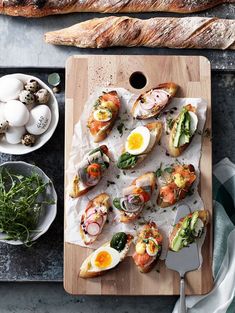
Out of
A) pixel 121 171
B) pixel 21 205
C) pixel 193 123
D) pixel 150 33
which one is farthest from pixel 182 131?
pixel 21 205

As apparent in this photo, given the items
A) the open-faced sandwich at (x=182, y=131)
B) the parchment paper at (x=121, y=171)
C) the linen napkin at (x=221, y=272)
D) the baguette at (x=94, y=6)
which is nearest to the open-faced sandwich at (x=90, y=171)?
the parchment paper at (x=121, y=171)

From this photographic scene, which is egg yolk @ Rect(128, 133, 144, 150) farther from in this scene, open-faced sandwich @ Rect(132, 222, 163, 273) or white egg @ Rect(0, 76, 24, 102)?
white egg @ Rect(0, 76, 24, 102)

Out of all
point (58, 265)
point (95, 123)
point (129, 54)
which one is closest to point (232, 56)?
point (129, 54)

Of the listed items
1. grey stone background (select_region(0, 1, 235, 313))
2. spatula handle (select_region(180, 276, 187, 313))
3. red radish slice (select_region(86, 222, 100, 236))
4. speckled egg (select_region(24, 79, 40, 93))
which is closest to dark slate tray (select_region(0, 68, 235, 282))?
grey stone background (select_region(0, 1, 235, 313))

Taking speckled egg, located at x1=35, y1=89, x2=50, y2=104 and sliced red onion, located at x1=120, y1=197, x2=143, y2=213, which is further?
speckled egg, located at x1=35, y1=89, x2=50, y2=104

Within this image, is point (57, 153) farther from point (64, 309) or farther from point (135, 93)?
point (64, 309)

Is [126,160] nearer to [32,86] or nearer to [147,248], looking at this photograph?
[147,248]

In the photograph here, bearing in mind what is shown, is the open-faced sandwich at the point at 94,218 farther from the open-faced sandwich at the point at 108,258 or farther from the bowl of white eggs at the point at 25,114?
the bowl of white eggs at the point at 25,114
